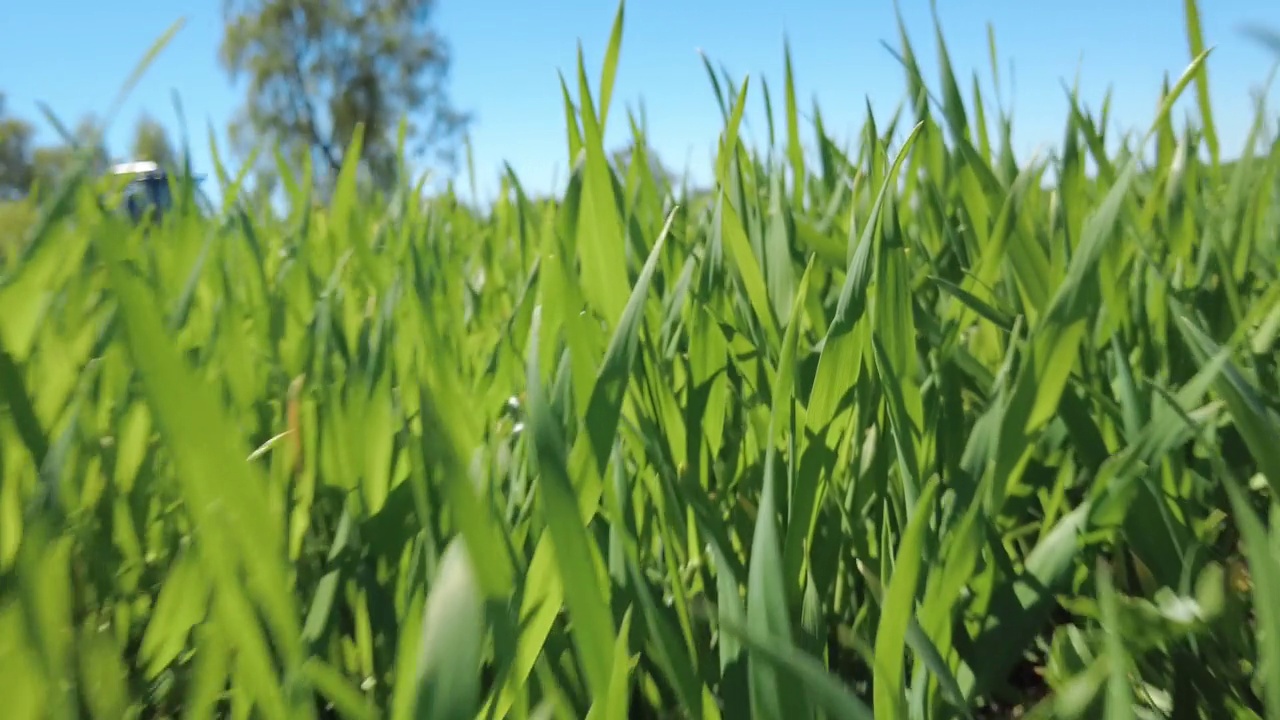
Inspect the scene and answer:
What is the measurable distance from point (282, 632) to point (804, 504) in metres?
0.12

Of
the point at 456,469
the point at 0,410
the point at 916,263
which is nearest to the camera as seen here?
the point at 456,469

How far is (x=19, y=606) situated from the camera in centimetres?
16

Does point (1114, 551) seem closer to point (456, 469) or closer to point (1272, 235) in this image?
point (456, 469)

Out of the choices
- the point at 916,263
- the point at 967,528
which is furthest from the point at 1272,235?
the point at 967,528

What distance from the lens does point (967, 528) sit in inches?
6.8

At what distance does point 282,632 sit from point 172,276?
1.40ft

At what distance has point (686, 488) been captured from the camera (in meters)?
0.21

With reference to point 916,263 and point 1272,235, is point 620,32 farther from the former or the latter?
point 1272,235

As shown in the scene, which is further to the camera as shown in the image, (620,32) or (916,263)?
(916,263)

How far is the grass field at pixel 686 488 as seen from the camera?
0.50 ft

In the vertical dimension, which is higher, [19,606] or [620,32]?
[620,32]

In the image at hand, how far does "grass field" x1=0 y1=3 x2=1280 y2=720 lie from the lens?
0.15m

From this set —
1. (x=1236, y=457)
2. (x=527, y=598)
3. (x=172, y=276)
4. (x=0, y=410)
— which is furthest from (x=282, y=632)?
(x=172, y=276)

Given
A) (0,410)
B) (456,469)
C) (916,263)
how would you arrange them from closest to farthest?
(456,469) < (0,410) < (916,263)
